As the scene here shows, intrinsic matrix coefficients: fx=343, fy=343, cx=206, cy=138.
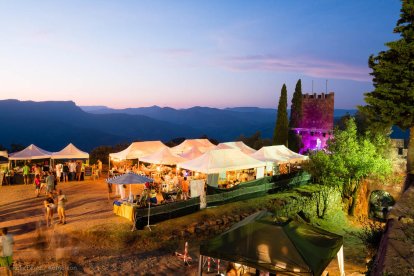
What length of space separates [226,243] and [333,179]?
18.5 meters

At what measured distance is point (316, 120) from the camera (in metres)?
45.4

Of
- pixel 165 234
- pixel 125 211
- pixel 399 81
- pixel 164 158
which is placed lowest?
pixel 165 234

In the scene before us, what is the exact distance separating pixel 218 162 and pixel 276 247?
12045mm

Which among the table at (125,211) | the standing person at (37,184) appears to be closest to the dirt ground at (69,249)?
the table at (125,211)

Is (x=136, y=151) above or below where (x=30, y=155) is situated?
above

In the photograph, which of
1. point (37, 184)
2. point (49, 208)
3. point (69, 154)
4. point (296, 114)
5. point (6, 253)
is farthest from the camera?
point (296, 114)

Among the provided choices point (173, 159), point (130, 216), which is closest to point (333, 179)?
point (173, 159)

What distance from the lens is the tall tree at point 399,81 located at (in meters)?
17.9

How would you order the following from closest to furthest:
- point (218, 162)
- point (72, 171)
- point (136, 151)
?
point (218, 162), point (72, 171), point (136, 151)

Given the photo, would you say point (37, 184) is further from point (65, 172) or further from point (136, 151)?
point (136, 151)

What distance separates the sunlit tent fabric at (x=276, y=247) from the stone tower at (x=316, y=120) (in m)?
38.5

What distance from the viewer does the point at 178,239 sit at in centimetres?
1451

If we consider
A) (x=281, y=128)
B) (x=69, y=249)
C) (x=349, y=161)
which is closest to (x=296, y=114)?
(x=281, y=128)

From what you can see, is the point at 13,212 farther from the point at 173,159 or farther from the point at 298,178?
the point at 298,178
